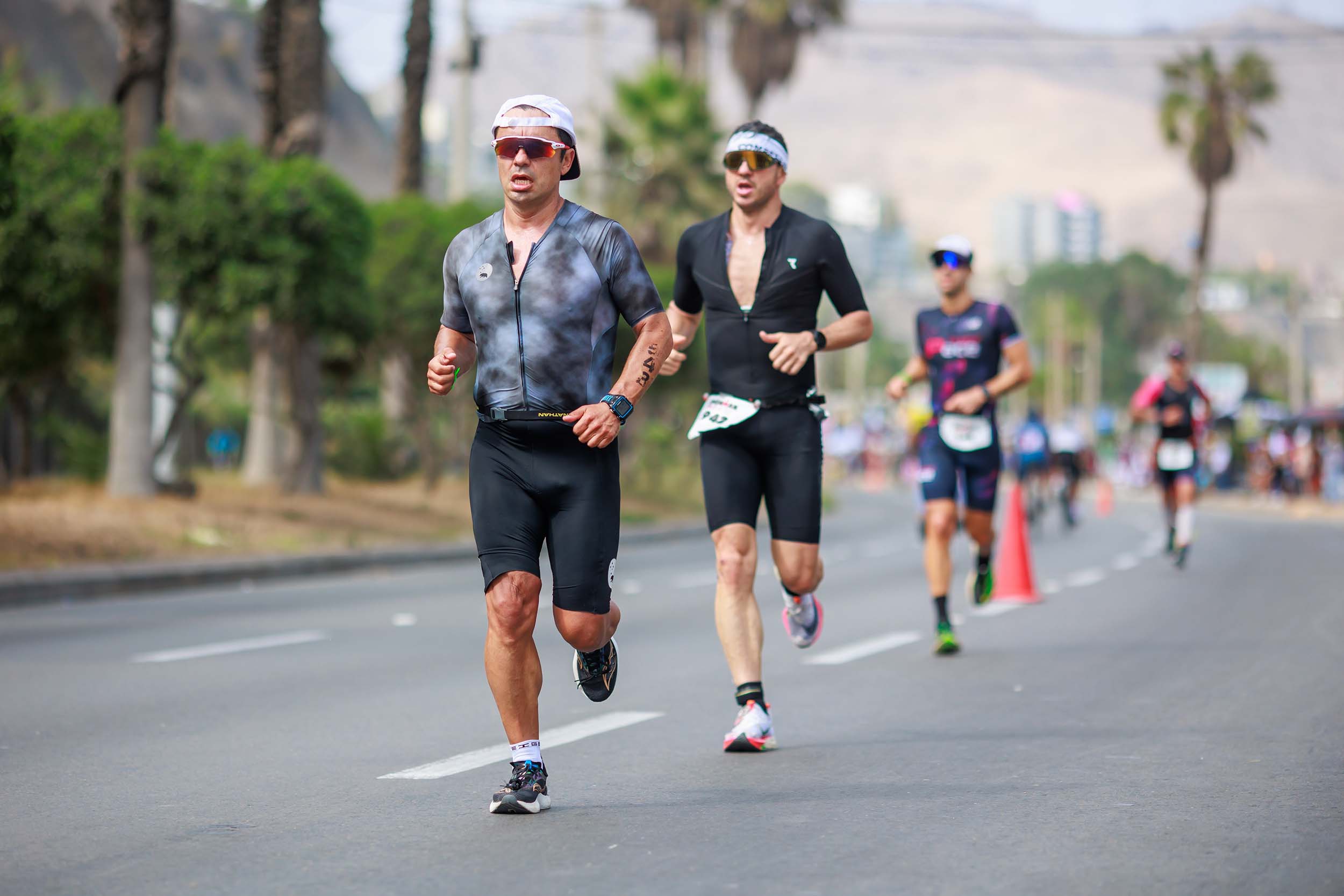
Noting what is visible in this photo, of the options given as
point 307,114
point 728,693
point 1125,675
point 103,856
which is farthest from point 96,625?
point 307,114

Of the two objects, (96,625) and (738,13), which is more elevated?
(738,13)

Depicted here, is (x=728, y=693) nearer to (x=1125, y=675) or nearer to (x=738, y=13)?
(x=1125, y=675)

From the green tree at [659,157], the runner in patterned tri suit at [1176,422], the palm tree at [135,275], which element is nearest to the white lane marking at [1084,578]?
the runner in patterned tri suit at [1176,422]

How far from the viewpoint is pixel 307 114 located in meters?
22.4

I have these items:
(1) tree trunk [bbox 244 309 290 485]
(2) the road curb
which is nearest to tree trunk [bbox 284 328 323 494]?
(1) tree trunk [bbox 244 309 290 485]

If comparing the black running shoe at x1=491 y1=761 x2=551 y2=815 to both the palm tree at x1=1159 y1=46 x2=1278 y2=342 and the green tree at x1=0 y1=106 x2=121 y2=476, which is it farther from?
the palm tree at x1=1159 y1=46 x2=1278 y2=342

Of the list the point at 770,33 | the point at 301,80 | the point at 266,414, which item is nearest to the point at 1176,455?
the point at 301,80

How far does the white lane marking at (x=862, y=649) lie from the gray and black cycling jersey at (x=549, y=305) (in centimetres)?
473

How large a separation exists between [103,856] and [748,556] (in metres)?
2.79

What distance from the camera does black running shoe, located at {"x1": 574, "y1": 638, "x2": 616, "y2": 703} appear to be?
225 inches

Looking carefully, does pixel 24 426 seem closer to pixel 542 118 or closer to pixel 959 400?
pixel 959 400

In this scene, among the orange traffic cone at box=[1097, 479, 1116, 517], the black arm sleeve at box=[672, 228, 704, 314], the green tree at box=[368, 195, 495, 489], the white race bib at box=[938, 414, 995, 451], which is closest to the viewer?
the black arm sleeve at box=[672, 228, 704, 314]

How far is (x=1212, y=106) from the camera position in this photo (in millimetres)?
→ 56156

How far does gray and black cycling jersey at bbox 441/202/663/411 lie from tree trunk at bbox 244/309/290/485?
18.3 metres
